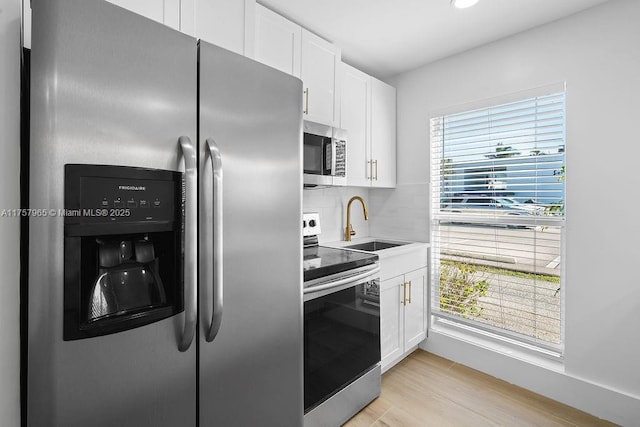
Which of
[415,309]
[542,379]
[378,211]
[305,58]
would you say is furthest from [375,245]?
[305,58]

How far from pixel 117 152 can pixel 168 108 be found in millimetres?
201

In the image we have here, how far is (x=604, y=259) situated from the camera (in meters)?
1.90

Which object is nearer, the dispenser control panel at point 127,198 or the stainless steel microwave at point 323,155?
the dispenser control panel at point 127,198

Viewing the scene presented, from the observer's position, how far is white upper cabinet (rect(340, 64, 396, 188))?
2.46 meters

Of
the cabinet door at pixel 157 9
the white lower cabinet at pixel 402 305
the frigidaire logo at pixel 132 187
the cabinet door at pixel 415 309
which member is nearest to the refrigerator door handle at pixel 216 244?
the frigidaire logo at pixel 132 187

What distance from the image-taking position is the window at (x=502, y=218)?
214cm

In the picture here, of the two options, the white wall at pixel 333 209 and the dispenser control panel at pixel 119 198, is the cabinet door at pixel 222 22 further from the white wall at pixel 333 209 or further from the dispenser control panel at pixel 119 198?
the white wall at pixel 333 209

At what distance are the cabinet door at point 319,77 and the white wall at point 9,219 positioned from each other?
4.88ft

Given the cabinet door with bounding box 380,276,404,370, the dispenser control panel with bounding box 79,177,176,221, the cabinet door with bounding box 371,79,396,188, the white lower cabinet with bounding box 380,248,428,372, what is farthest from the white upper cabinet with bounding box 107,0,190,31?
the cabinet door with bounding box 380,276,404,370

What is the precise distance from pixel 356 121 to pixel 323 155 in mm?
688

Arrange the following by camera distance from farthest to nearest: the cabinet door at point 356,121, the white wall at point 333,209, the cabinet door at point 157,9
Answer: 1. the white wall at point 333,209
2. the cabinet door at point 356,121
3. the cabinet door at point 157,9

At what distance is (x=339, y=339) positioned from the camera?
1.71 m

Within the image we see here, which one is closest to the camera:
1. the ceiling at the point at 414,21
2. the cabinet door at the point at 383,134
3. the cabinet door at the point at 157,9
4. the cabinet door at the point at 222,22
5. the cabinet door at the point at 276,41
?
the cabinet door at the point at 157,9

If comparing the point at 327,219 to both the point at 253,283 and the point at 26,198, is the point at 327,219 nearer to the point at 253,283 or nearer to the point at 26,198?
the point at 253,283
